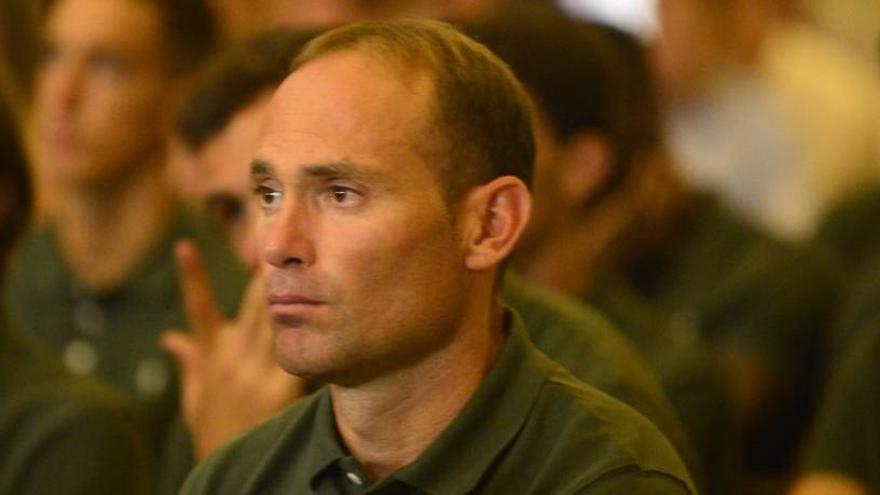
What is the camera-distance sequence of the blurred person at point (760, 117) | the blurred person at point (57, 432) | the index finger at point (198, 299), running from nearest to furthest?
the blurred person at point (57, 432) < the index finger at point (198, 299) < the blurred person at point (760, 117)

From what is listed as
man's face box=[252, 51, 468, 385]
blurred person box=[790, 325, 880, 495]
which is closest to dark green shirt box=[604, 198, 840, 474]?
blurred person box=[790, 325, 880, 495]

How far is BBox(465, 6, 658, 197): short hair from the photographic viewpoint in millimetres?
2842

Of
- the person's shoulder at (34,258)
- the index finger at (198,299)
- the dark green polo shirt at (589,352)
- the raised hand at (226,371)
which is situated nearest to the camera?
the dark green polo shirt at (589,352)

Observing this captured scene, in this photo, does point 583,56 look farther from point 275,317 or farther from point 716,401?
point 275,317

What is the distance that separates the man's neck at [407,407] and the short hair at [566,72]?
1084 mm

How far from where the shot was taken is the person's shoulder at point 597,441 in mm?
1594

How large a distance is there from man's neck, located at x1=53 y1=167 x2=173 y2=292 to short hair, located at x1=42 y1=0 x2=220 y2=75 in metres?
0.19

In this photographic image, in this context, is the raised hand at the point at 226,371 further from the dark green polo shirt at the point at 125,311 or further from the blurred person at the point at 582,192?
the blurred person at the point at 582,192

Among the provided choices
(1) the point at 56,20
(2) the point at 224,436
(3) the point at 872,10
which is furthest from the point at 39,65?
(3) the point at 872,10

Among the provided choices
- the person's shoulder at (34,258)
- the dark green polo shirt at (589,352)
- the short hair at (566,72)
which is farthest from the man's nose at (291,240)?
the person's shoulder at (34,258)

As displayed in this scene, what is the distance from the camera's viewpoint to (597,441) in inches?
63.6

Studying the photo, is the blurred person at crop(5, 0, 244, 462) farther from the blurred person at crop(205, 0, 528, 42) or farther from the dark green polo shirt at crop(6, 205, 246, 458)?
the blurred person at crop(205, 0, 528, 42)

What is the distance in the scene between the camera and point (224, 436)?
2348 millimetres

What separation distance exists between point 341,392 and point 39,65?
190 cm
